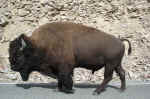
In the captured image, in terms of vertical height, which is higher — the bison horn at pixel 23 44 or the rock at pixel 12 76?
the bison horn at pixel 23 44

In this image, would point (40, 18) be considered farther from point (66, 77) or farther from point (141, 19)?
point (66, 77)

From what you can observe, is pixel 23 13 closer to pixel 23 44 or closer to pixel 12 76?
pixel 12 76

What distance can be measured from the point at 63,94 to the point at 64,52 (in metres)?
0.62

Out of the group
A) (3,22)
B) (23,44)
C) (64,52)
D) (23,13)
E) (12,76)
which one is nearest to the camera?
(23,44)

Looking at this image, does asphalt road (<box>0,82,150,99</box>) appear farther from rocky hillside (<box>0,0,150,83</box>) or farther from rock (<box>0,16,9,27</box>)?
rock (<box>0,16,9,27</box>)

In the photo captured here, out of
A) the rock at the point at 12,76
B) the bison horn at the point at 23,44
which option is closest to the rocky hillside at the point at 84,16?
the rock at the point at 12,76

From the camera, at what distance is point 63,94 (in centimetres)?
510

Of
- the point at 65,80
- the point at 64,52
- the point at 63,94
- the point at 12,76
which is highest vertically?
the point at 64,52

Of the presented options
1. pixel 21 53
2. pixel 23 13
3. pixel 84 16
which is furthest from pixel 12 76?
pixel 21 53

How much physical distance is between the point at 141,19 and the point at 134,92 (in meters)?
7.08

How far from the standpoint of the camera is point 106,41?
5195 millimetres

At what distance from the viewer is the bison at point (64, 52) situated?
194 inches

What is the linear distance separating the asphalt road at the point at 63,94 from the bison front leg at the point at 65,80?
9 cm

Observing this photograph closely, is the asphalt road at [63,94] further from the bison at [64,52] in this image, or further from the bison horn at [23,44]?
the bison horn at [23,44]
